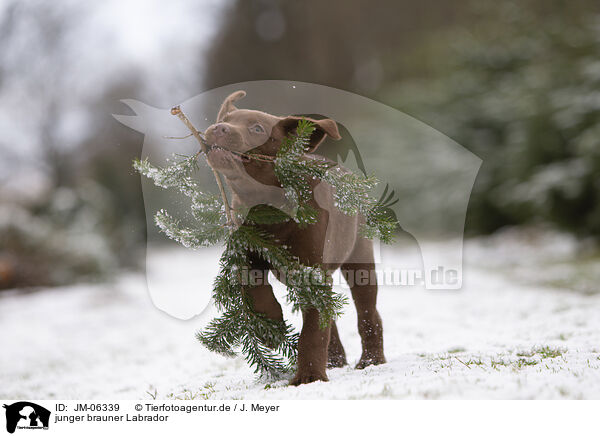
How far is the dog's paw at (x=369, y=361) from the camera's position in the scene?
2.03 metres

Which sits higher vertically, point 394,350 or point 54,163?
point 54,163

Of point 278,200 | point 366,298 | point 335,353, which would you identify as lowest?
point 335,353

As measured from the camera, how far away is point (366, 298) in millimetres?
2027

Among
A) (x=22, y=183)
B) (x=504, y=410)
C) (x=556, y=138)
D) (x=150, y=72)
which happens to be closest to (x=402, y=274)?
(x=504, y=410)

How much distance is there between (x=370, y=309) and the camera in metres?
2.04

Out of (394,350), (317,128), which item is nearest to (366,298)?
(394,350)

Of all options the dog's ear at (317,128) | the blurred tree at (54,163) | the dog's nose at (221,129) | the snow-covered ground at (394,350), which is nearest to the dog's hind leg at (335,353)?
the snow-covered ground at (394,350)

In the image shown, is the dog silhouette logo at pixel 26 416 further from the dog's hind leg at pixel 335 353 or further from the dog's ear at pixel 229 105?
the dog's ear at pixel 229 105

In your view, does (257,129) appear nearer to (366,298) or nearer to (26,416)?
(366,298)

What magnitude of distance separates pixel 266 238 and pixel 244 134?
34cm

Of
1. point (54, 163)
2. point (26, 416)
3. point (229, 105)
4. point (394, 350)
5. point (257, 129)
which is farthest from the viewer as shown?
point (54, 163)

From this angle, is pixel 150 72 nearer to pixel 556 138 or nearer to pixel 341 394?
pixel 341 394

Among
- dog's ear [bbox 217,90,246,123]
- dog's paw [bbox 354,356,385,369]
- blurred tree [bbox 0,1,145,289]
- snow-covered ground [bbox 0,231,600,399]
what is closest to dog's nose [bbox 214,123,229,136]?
dog's ear [bbox 217,90,246,123]

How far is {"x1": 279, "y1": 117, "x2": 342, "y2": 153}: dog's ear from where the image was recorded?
1774 millimetres
